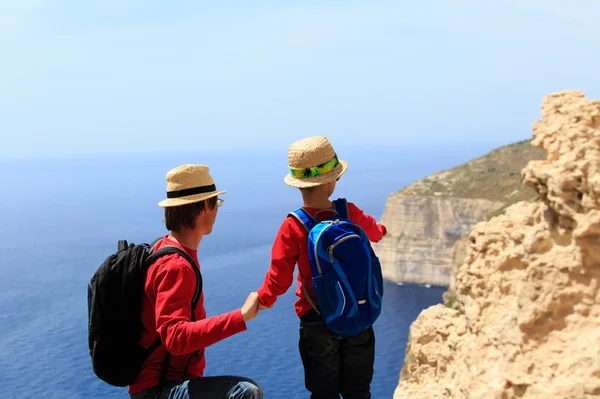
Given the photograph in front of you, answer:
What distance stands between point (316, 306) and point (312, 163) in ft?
3.63

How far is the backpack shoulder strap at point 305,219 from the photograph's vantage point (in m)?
4.64

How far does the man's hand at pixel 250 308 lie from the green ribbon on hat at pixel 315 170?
1144 millimetres

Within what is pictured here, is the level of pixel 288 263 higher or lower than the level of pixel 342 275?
higher

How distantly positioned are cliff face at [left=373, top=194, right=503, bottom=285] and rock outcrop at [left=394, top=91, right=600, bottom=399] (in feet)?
290

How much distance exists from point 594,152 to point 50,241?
113m

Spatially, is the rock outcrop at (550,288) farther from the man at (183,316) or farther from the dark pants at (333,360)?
the man at (183,316)

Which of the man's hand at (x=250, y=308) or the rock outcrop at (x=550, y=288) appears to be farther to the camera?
the man's hand at (x=250, y=308)

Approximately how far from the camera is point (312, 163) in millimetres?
4879

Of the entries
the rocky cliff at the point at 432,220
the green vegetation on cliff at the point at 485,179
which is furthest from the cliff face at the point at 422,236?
the green vegetation on cliff at the point at 485,179

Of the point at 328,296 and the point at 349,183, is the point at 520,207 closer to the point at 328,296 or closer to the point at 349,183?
the point at 328,296

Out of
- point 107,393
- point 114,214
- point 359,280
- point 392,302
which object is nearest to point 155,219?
point 114,214

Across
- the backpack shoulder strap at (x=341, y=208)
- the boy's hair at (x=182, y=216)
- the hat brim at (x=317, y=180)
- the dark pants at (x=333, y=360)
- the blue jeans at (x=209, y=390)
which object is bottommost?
the dark pants at (x=333, y=360)

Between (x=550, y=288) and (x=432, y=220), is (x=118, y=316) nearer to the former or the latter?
(x=550, y=288)

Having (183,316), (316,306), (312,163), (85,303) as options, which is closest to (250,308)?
(183,316)
